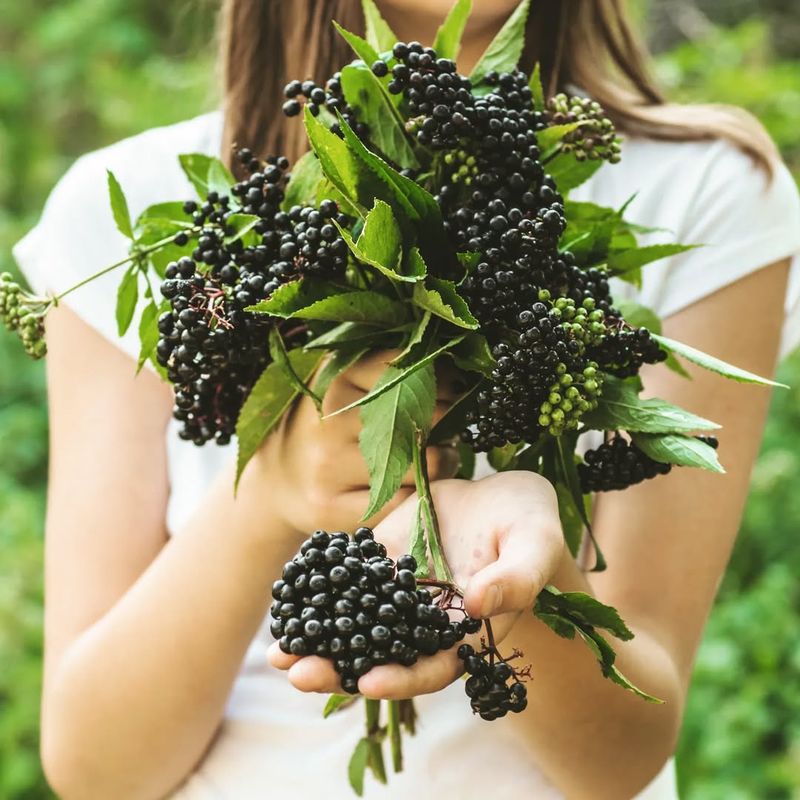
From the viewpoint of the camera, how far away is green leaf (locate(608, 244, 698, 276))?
72cm

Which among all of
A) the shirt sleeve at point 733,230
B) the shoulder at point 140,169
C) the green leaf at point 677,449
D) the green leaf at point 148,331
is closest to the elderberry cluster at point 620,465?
the green leaf at point 677,449

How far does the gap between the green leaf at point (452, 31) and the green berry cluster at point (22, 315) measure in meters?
0.35

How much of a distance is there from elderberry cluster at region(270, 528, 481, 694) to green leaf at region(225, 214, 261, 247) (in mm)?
243

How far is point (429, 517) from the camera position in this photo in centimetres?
63

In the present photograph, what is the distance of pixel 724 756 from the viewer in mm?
2295

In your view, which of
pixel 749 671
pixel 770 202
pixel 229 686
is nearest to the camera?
pixel 229 686

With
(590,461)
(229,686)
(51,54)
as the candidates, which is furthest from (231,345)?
(51,54)

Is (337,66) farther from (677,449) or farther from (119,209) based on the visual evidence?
(677,449)

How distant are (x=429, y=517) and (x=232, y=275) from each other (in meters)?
0.21

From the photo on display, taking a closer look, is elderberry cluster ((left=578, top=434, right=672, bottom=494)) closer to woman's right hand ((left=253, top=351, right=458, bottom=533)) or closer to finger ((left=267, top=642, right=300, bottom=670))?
woman's right hand ((left=253, top=351, right=458, bottom=533))

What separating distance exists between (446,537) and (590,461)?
12 centimetres

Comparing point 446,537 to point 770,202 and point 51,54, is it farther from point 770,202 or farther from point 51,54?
point 51,54

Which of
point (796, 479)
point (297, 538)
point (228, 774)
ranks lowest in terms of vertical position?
point (796, 479)

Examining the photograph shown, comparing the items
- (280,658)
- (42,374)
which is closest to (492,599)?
(280,658)
